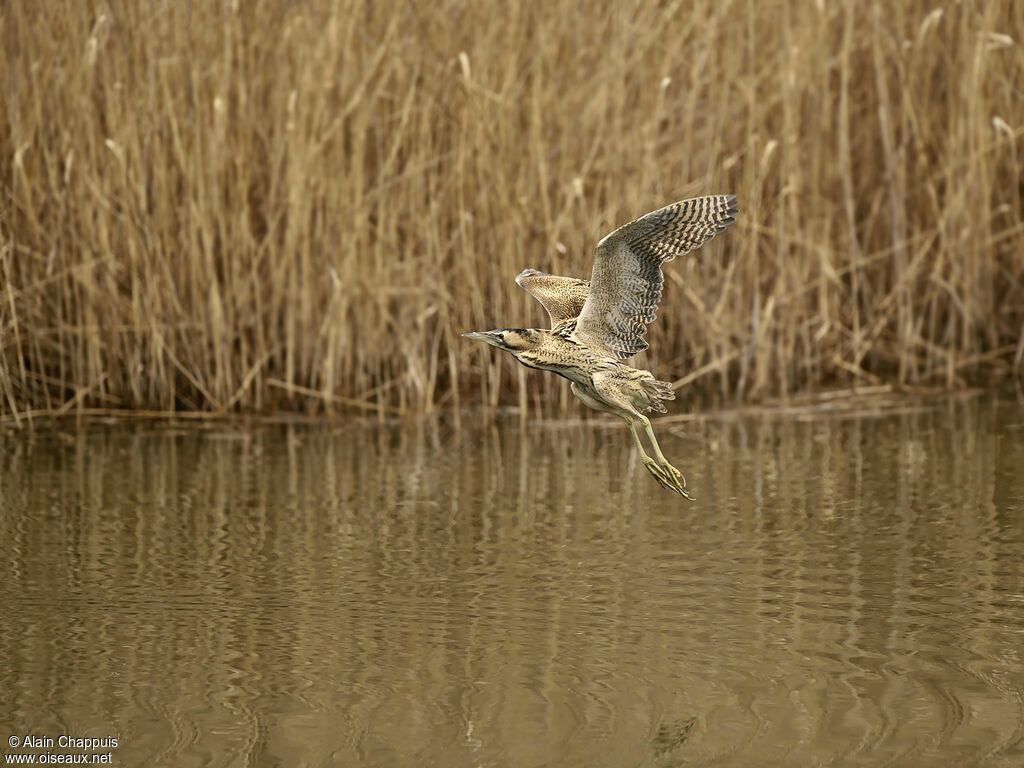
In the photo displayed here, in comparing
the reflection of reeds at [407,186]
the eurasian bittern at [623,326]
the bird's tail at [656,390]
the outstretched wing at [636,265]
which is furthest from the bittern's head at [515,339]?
the reflection of reeds at [407,186]

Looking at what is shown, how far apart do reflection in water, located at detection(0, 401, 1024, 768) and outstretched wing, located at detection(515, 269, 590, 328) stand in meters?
0.85

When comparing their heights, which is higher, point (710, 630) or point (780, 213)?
point (780, 213)

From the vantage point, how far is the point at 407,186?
Answer: 30.7 ft

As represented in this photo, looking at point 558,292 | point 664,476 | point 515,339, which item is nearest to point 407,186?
point 558,292

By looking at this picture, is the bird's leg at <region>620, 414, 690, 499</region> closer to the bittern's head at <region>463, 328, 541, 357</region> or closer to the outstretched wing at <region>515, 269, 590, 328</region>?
the bittern's head at <region>463, 328, 541, 357</region>

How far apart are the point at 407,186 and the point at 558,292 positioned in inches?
129

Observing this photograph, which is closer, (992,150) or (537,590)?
(537,590)

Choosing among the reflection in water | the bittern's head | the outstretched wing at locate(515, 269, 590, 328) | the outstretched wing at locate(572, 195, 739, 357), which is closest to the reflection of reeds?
the reflection in water

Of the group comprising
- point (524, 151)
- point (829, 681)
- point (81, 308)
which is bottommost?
point (829, 681)

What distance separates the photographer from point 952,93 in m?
10.1

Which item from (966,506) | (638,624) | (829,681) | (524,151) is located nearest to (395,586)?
(638,624)

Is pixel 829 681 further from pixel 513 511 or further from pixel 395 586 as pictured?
pixel 513 511

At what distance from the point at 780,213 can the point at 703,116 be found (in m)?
0.70

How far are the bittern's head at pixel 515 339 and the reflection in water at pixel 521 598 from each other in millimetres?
778
